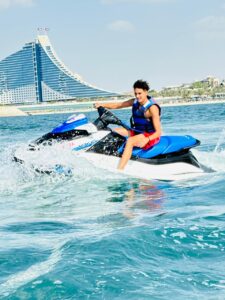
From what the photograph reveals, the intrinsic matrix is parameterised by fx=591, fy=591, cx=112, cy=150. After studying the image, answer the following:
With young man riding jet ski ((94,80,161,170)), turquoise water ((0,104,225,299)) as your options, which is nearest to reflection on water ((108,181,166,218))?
turquoise water ((0,104,225,299))

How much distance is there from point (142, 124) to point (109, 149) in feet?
1.59

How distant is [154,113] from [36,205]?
1.94m

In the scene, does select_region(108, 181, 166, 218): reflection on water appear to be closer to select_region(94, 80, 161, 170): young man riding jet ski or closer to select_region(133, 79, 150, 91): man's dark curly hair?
select_region(94, 80, 161, 170): young man riding jet ski

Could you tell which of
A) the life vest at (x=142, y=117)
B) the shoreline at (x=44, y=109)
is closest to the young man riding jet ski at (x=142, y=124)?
the life vest at (x=142, y=117)

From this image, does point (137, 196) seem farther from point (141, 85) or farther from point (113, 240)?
point (113, 240)

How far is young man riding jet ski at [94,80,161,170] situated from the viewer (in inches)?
262

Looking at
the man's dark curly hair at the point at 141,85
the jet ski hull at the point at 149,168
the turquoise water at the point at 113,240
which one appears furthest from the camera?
the jet ski hull at the point at 149,168

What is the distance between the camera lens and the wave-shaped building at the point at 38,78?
144875 mm

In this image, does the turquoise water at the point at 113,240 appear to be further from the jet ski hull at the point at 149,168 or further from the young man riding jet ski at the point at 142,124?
the young man riding jet ski at the point at 142,124

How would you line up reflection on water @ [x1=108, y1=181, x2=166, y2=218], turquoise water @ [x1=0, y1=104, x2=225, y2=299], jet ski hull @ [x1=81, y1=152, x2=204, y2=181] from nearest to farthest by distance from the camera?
turquoise water @ [x1=0, y1=104, x2=225, y2=299]
reflection on water @ [x1=108, y1=181, x2=166, y2=218]
jet ski hull @ [x1=81, y1=152, x2=204, y2=181]

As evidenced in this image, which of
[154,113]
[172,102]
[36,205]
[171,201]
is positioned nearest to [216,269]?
[171,201]

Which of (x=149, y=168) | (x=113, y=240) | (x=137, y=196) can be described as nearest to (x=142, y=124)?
(x=149, y=168)

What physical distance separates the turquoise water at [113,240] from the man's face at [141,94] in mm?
950

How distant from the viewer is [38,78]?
155m
